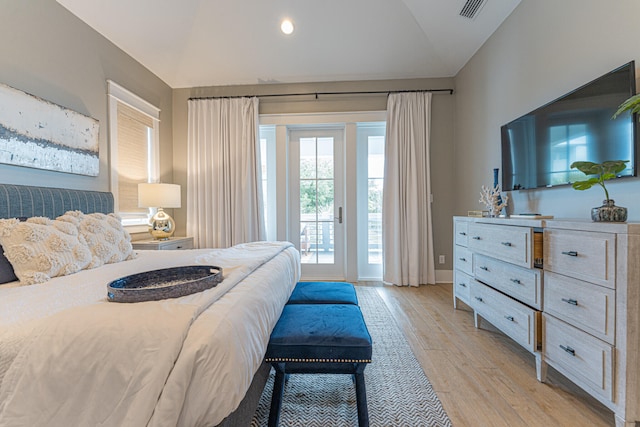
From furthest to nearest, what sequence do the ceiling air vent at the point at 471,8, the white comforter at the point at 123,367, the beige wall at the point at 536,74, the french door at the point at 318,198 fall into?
1. the french door at the point at 318,198
2. the ceiling air vent at the point at 471,8
3. the beige wall at the point at 536,74
4. the white comforter at the point at 123,367

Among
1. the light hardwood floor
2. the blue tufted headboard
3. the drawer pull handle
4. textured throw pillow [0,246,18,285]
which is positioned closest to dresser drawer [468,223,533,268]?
the drawer pull handle

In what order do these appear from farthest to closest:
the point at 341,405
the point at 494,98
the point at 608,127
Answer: the point at 494,98, the point at 608,127, the point at 341,405

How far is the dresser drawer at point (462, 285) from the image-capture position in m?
2.56

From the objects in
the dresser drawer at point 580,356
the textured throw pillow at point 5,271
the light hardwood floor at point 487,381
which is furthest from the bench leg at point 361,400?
the textured throw pillow at point 5,271

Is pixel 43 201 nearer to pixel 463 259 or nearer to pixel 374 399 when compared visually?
pixel 374 399

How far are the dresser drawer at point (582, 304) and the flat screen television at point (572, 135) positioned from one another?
2.22 feet

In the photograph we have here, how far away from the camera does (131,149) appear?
330 cm

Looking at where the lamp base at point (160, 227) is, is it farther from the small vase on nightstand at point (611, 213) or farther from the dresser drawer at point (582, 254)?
the small vase on nightstand at point (611, 213)

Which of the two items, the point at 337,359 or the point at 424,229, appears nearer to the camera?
the point at 337,359

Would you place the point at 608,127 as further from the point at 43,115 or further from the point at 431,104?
the point at 43,115

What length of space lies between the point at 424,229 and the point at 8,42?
426cm

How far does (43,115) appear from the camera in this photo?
224cm

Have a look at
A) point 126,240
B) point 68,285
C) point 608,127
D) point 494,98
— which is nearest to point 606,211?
point 608,127

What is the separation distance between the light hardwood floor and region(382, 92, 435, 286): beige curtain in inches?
42.8
